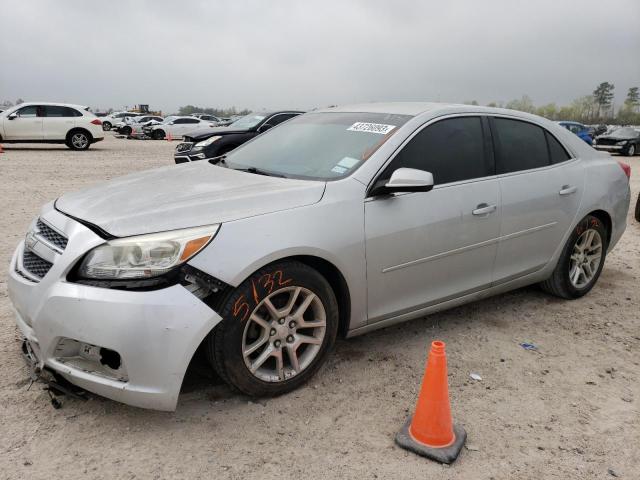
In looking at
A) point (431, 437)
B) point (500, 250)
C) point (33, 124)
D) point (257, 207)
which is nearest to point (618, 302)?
point (500, 250)

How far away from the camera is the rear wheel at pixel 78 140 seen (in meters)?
18.5

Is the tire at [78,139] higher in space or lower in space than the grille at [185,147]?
lower

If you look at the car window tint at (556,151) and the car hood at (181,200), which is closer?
the car hood at (181,200)

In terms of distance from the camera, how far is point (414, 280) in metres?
3.35

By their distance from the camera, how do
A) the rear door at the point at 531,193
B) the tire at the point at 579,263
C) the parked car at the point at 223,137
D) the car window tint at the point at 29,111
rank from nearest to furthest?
1. the rear door at the point at 531,193
2. the tire at the point at 579,263
3. the parked car at the point at 223,137
4. the car window tint at the point at 29,111

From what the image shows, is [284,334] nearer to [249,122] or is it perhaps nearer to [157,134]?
[249,122]

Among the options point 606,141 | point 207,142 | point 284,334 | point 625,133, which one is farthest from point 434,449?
point 625,133

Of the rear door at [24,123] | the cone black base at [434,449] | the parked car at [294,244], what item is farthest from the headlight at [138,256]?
the rear door at [24,123]

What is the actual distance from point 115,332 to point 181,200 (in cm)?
79

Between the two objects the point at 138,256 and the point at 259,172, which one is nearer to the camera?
the point at 138,256

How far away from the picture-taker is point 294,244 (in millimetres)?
2770

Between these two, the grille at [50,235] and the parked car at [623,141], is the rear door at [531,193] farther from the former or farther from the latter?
the parked car at [623,141]

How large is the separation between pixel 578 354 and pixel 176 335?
2.67m

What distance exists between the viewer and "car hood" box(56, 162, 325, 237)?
263 centimetres
